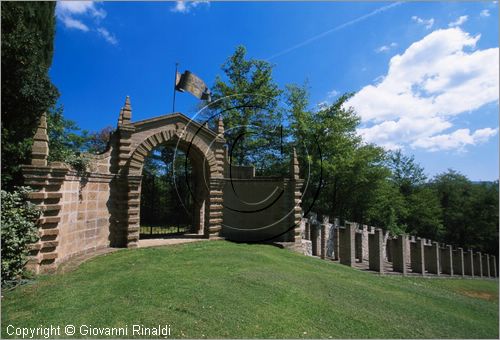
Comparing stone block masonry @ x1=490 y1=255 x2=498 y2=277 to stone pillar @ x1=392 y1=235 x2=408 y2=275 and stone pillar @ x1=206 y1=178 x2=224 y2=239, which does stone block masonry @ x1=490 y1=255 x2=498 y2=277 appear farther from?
stone pillar @ x1=206 y1=178 x2=224 y2=239

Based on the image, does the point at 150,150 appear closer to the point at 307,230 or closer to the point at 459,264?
the point at 307,230

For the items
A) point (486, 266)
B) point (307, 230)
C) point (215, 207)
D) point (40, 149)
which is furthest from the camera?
point (486, 266)

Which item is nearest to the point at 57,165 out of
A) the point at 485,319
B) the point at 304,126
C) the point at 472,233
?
the point at 485,319

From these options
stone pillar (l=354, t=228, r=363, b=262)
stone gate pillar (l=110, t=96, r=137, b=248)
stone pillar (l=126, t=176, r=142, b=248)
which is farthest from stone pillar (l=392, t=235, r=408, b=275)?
stone gate pillar (l=110, t=96, r=137, b=248)

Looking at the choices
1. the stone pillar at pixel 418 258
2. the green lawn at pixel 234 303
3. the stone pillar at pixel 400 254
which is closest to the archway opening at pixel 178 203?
the green lawn at pixel 234 303

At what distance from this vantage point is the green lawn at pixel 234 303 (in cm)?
570

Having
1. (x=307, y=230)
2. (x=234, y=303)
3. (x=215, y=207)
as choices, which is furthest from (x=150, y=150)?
(x=307, y=230)

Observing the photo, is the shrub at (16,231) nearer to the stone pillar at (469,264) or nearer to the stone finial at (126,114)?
the stone finial at (126,114)

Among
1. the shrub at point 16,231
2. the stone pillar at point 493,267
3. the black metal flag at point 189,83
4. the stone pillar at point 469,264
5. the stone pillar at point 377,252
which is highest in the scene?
the black metal flag at point 189,83

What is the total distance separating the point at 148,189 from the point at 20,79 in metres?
8.57

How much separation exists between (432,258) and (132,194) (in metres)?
22.7

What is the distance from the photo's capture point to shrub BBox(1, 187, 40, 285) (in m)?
7.78

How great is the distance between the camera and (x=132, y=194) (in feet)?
43.1

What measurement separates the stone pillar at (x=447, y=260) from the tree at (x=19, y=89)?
31.1m
